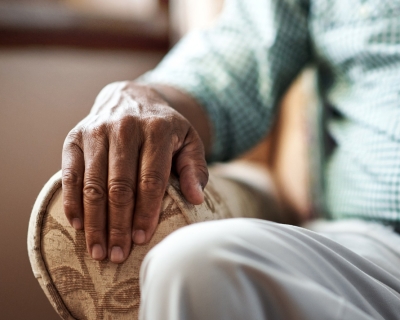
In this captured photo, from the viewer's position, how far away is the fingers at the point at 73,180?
387 mm

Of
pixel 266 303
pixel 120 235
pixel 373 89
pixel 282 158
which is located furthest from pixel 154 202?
pixel 282 158

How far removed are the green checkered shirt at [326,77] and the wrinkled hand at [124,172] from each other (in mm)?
245

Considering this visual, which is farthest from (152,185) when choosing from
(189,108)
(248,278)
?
(189,108)

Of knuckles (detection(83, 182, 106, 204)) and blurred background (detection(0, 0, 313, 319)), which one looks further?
blurred background (detection(0, 0, 313, 319))

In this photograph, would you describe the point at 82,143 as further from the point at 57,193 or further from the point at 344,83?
the point at 344,83

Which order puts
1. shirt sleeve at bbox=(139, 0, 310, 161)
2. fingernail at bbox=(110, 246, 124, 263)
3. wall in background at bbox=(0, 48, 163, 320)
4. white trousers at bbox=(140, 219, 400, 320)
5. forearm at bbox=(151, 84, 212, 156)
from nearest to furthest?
white trousers at bbox=(140, 219, 400, 320) → fingernail at bbox=(110, 246, 124, 263) → forearm at bbox=(151, 84, 212, 156) → shirt sleeve at bbox=(139, 0, 310, 161) → wall in background at bbox=(0, 48, 163, 320)

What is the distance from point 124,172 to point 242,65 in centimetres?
44

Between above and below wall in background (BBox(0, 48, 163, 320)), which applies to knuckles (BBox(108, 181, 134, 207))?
above

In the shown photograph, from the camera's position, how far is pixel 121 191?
386mm

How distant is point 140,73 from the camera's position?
1.17 m

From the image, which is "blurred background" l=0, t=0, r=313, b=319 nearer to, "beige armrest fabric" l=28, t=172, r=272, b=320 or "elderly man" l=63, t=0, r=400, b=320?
"elderly man" l=63, t=0, r=400, b=320

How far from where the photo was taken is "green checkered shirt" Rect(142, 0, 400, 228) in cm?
62

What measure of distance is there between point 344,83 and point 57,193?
1.90 feet

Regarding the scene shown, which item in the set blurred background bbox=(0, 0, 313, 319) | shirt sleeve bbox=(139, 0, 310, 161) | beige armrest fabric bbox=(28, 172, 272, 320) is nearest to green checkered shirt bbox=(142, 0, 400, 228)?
shirt sleeve bbox=(139, 0, 310, 161)
